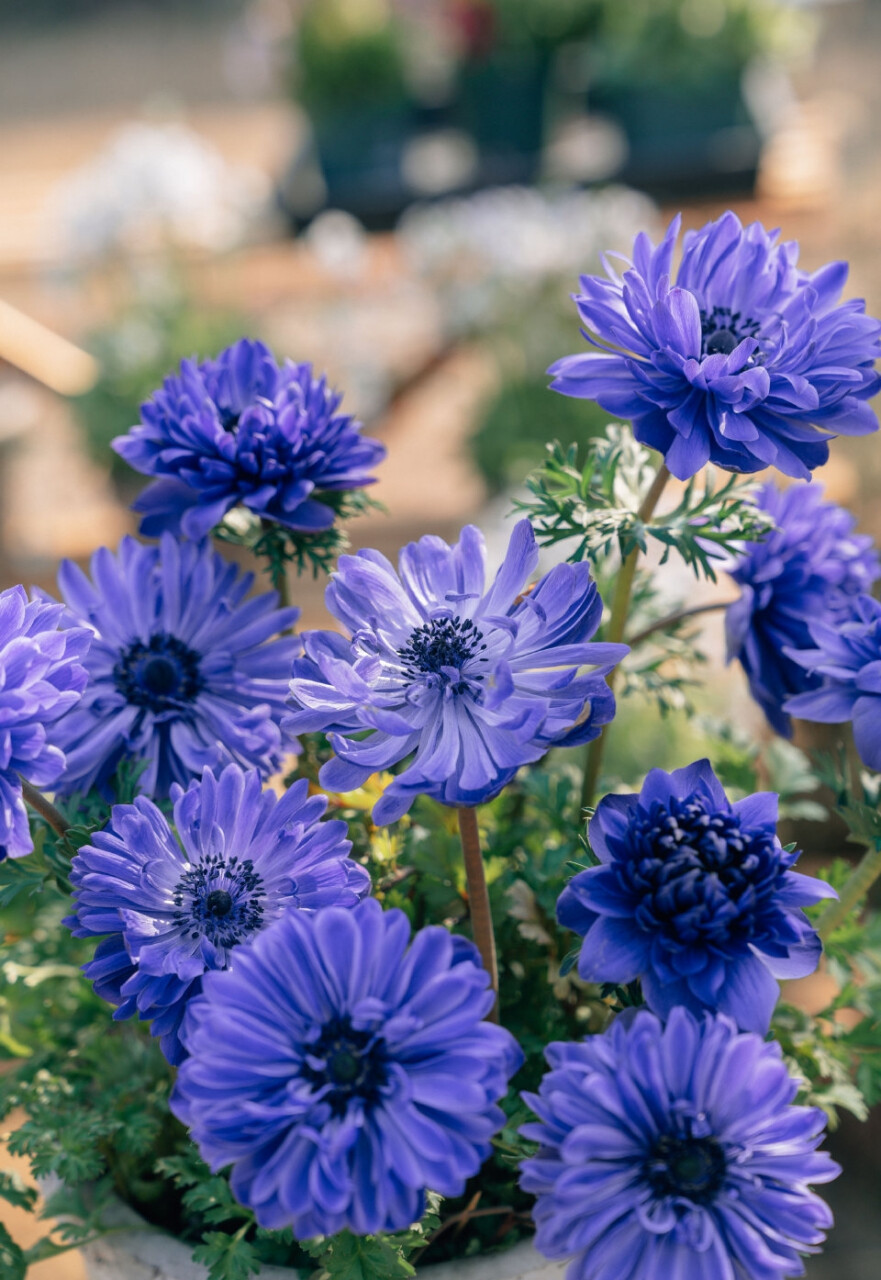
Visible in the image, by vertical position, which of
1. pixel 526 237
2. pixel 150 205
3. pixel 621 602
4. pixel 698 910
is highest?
pixel 150 205

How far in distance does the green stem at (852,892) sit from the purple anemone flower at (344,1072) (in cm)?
19

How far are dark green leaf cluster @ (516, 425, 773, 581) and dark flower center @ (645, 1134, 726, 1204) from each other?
0.58 feet

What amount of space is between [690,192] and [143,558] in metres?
1.64

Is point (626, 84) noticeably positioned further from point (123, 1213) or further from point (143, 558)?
point (123, 1213)

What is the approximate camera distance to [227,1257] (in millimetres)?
419

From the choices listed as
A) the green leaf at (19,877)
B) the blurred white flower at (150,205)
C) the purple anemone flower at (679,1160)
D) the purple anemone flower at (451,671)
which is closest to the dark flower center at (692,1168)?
the purple anemone flower at (679,1160)

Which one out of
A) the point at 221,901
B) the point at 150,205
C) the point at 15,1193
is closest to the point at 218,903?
the point at 221,901

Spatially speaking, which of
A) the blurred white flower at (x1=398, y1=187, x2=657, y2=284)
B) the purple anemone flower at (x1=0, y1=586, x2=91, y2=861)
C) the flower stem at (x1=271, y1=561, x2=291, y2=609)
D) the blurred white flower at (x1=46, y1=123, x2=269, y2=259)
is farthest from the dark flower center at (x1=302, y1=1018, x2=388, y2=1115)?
the blurred white flower at (x1=46, y1=123, x2=269, y2=259)

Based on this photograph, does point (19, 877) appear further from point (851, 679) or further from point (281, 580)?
point (851, 679)

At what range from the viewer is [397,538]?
4.73 ft

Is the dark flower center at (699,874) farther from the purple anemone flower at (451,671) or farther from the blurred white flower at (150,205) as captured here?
the blurred white flower at (150,205)

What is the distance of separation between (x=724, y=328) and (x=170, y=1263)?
0.40 m

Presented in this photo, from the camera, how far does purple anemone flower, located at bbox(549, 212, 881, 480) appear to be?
0.40 meters

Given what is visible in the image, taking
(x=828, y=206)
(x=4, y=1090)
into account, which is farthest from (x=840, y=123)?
(x=4, y=1090)
